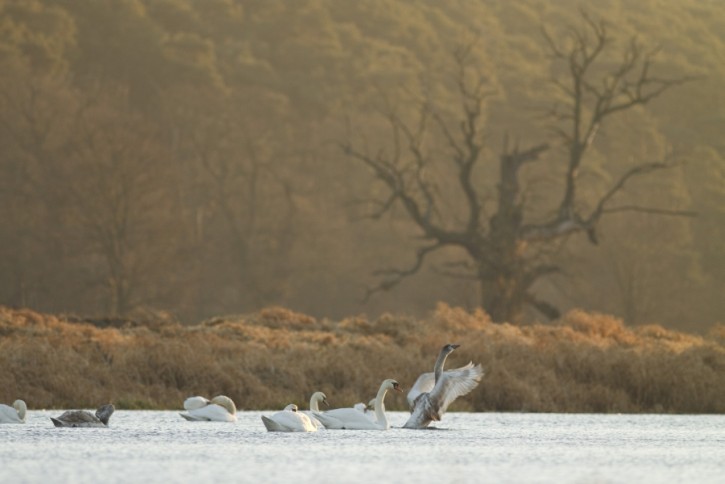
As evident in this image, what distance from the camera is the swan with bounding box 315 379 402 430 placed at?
63.8ft

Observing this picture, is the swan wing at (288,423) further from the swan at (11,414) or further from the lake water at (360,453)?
the swan at (11,414)

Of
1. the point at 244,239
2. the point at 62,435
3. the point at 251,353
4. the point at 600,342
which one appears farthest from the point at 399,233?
the point at 62,435

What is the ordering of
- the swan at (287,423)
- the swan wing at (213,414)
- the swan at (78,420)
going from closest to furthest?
the swan at (287,423) < the swan at (78,420) < the swan wing at (213,414)

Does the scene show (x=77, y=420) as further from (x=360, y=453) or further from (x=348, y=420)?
(x=360, y=453)

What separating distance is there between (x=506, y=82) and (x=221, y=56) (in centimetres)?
1479

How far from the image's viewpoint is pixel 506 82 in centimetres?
8956

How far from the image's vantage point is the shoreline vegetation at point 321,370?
2653 cm

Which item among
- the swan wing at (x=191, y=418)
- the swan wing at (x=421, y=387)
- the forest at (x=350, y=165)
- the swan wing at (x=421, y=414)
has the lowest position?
the swan wing at (x=191, y=418)

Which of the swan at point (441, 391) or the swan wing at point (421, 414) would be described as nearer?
the swan at point (441, 391)

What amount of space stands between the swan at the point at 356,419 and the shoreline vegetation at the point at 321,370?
650 centimetres

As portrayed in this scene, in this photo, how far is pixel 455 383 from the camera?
1925cm

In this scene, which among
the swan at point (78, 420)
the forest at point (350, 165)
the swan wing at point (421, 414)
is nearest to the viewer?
the swan at point (78, 420)

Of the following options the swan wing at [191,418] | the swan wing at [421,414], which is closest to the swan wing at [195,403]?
the swan wing at [191,418]

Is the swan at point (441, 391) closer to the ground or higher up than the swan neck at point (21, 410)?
higher up
